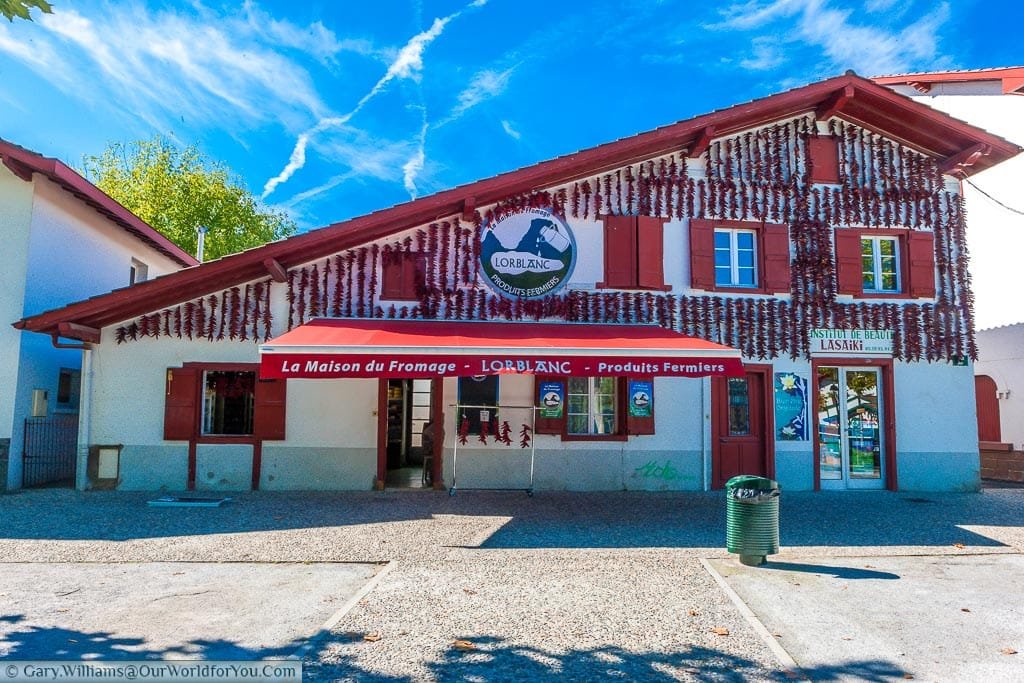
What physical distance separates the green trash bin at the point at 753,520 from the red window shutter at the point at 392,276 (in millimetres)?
6721

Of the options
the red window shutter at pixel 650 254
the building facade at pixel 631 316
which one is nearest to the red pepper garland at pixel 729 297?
the building facade at pixel 631 316

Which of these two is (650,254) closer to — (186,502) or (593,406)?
(593,406)

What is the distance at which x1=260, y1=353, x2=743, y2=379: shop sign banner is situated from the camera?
8.81m

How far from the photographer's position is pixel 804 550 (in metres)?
7.78

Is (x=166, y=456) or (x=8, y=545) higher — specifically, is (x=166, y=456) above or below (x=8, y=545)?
above

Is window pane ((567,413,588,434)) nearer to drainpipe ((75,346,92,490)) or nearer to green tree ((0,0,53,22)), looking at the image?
drainpipe ((75,346,92,490))

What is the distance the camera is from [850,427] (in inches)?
498

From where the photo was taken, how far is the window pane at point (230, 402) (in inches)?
464

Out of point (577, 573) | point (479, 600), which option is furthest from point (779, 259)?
point (479, 600)

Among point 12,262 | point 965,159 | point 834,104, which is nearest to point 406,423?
point 12,262

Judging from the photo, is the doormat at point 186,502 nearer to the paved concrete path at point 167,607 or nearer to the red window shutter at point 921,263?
the paved concrete path at point 167,607

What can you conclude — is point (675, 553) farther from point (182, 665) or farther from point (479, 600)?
point (182, 665)

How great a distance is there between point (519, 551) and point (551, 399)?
4.46 metres

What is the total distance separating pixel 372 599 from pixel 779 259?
9.66 m
